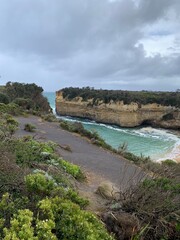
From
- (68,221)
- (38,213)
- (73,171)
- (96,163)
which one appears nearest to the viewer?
(38,213)

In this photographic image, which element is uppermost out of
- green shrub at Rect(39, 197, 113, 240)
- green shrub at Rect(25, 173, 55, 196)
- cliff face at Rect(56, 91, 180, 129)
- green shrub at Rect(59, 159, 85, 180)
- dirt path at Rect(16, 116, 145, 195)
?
green shrub at Rect(25, 173, 55, 196)

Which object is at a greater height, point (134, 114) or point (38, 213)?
point (38, 213)

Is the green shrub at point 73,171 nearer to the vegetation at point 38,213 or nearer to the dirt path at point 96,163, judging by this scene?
the dirt path at point 96,163

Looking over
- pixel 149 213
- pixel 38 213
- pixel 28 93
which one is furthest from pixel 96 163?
pixel 28 93

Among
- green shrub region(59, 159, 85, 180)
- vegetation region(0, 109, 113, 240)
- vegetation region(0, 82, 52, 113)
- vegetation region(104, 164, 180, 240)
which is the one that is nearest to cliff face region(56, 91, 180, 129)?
vegetation region(0, 82, 52, 113)

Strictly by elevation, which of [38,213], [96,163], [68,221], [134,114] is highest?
[38,213]

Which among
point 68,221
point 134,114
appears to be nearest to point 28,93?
point 134,114

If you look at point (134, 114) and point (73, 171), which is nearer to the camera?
point (73, 171)

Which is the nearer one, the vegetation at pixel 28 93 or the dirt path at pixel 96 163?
the dirt path at pixel 96 163

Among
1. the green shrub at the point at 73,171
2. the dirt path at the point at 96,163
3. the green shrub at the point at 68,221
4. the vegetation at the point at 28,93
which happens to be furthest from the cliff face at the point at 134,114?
the green shrub at the point at 68,221

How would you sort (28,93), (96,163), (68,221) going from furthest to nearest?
(28,93) < (96,163) < (68,221)

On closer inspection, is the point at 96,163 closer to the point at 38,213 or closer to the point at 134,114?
the point at 38,213

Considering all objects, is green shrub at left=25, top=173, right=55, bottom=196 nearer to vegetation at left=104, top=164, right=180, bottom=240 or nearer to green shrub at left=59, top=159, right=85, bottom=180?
vegetation at left=104, top=164, right=180, bottom=240

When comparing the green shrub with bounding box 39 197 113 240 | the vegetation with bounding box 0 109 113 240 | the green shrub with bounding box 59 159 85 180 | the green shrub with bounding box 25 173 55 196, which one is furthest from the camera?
the green shrub with bounding box 59 159 85 180
